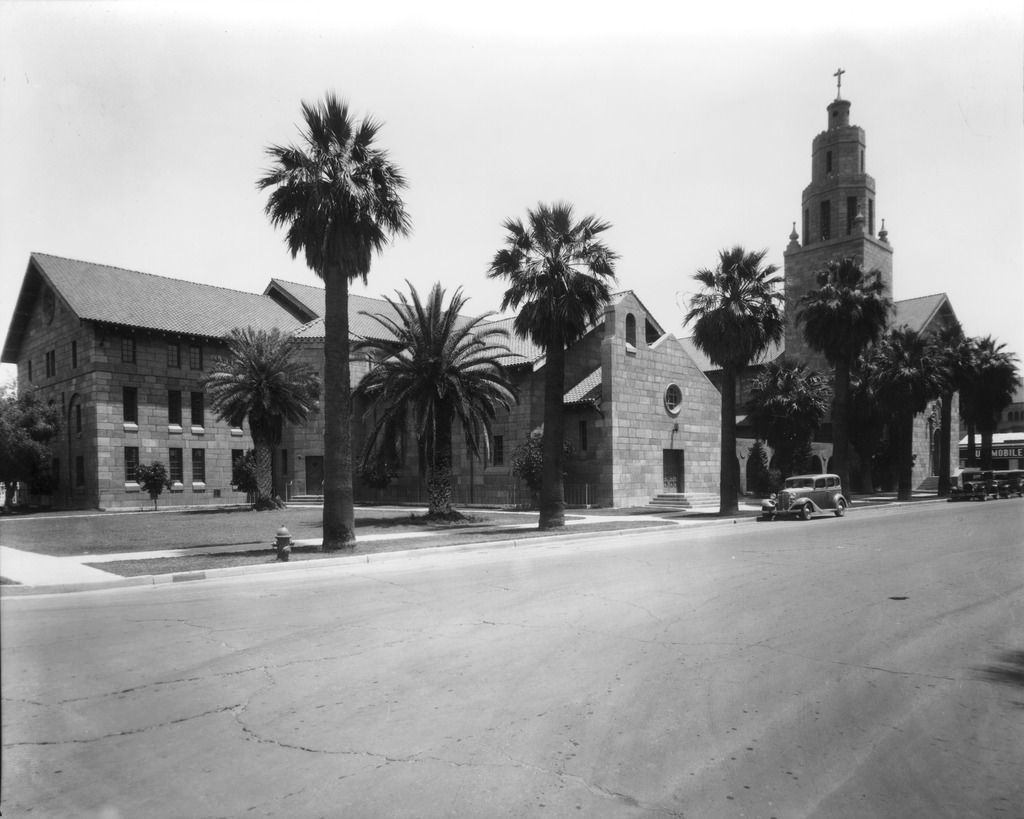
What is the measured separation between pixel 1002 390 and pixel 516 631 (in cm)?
5426

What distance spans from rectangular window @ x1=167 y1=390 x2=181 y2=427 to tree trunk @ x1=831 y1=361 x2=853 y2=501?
117 ft

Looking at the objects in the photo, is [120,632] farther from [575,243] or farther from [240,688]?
[575,243]

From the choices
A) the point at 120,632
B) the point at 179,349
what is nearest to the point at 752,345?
the point at 120,632

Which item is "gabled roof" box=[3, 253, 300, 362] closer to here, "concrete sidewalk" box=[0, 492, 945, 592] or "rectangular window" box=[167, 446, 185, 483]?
"rectangular window" box=[167, 446, 185, 483]

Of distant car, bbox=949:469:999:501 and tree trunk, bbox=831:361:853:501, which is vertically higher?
tree trunk, bbox=831:361:853:501

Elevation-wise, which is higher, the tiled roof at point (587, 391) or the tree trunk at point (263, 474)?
the tiled roof at point (587, 391)

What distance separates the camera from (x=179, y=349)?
41.1 metres

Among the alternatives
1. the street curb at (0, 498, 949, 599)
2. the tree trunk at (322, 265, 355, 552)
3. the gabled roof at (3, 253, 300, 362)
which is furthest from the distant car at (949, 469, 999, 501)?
the gabled roof at (3, 253, 300, 362)

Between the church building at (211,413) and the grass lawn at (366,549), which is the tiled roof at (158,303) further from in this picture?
the grass lawn at (366,549)

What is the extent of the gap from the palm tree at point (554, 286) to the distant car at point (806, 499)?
941 cm

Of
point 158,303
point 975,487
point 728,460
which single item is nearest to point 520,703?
point 728,460

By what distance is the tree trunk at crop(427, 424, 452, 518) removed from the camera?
2623cm

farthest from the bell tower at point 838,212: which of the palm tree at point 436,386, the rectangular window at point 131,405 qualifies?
the rectangular window at point 131,405

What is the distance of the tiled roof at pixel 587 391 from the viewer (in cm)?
3372
